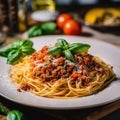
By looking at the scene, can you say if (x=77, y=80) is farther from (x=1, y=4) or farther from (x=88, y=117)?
(x=1, y=4)

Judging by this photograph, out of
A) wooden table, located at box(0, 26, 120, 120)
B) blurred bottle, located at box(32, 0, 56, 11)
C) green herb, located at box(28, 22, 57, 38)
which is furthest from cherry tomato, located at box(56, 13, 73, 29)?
wooden table, located at box(0, 26, 120, 120)

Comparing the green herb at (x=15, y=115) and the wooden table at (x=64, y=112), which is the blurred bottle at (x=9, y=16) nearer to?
the wooden table at (x=64, y=112)

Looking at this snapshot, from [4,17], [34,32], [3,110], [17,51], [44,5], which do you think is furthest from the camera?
[44,5]

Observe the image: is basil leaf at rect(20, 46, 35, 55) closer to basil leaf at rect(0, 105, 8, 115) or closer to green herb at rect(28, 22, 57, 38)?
basil leaf at rect(0, 105, 8, 115)

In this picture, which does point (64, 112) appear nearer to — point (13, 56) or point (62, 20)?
point (13, 56)

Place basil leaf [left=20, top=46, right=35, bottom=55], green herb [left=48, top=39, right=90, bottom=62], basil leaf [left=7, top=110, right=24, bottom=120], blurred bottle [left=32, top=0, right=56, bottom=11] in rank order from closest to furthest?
1. basil leaf [left=7, top=110, right=24, bottom=120]
2. green herb [left=48, top=39, right=90, bottom=62]
3. basil leaf [left=20, top=46, right=35, bottom=55]
4. blurred bottle [left=32, top=0, right=56, bottom=11]

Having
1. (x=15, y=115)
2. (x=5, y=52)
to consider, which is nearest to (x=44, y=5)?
(x=5, y=52)

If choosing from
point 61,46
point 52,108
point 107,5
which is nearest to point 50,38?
point 61,46
